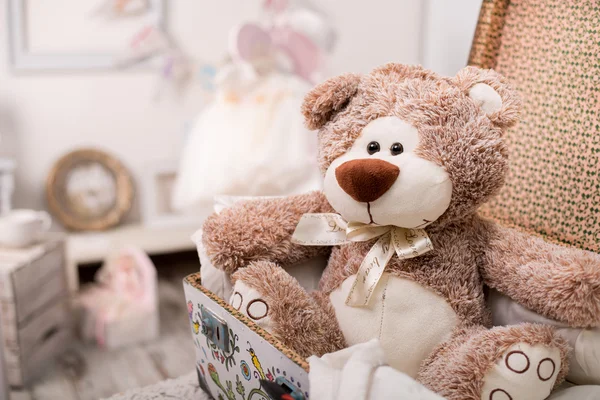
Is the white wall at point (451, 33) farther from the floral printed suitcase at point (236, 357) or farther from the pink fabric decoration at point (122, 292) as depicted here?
the pink fabric decoration at point (122, 292)

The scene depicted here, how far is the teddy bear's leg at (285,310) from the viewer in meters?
0.72

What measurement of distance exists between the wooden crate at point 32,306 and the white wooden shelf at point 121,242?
0.22 m

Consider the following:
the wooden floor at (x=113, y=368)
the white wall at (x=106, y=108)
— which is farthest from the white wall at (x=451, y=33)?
the white wall at (x=106, y=108)

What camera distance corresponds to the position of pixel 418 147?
0.69 m

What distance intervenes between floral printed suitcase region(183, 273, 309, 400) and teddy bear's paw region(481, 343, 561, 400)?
22 cm

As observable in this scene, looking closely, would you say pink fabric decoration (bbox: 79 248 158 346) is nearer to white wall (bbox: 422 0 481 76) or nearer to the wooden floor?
the wooden floor

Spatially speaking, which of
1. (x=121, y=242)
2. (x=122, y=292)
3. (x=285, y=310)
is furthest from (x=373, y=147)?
(x=121, y=242)

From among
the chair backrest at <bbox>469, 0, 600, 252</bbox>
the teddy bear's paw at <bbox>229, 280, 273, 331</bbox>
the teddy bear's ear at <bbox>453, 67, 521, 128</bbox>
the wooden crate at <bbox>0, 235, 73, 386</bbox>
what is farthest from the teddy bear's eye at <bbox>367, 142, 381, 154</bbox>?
the wooden crate at <bbox>0, 235, 73, 386</bbox>

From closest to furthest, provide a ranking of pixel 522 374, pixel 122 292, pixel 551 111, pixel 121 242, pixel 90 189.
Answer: pixel 522 374, pixel 551 111, pixel 122 292, pixel 121 242, pixel 90 189

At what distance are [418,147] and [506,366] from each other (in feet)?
0.90

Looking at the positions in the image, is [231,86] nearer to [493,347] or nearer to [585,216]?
[585,216]

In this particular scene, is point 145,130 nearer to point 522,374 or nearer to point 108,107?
point 108,107

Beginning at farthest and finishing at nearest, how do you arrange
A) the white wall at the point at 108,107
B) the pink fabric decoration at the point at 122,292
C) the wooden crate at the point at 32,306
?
the white wall at the point at 108,107 → the pink fabric decoration at the point at 122,292 → the wooden crate at the point at 32,306

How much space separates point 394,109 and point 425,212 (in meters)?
0.14
